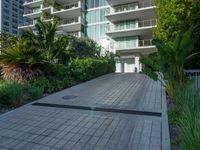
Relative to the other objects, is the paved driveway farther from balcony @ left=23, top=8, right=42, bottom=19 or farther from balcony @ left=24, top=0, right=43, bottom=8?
balcony @ left=24, top=0, right=43, bottom=8

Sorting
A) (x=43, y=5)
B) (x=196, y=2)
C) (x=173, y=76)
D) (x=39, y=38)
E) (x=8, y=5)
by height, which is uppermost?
(x=8, y=5)

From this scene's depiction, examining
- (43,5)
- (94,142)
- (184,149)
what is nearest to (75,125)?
(94,142)

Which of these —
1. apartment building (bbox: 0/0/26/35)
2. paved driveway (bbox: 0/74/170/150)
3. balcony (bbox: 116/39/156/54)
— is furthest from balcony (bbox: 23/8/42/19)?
paved driveway (bbox: 0/74/170/150)

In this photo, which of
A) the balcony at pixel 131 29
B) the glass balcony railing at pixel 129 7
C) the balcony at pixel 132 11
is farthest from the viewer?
the glass balcony railing at pixel 129 7

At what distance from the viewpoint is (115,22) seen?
3491cm

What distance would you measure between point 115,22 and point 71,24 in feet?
30.5

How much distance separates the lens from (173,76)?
25.5 ft

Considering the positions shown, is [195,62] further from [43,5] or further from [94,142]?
[43,5]

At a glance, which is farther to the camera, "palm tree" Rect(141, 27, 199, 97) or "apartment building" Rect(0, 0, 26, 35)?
"apartment building" Rect(0, 0, 26, 35)

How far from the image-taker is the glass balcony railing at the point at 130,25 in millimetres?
31188

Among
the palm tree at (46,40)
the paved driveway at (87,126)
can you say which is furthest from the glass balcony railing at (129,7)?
the paved driveway at (87,126)

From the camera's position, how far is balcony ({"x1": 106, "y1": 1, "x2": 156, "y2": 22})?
98.6 feet

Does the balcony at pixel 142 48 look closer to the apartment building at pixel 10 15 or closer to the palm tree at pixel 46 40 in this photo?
the palm tree at pixel 46 40

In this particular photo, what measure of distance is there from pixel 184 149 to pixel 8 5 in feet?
305
